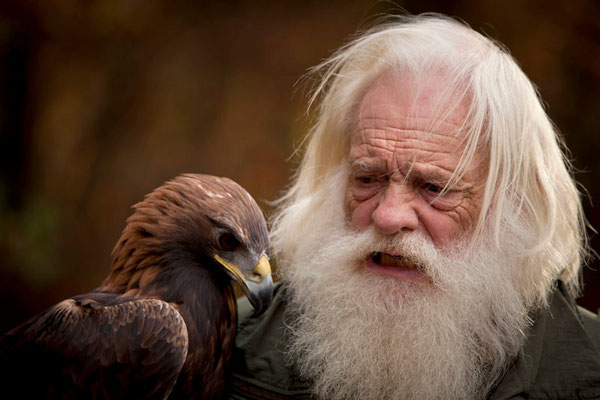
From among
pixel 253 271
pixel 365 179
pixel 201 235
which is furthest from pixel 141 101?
pixel 253 271

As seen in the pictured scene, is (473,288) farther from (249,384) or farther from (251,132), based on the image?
(251,132)

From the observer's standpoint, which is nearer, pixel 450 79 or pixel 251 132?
pixel 450 79

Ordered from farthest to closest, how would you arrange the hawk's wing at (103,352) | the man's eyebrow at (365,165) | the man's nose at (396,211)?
the man's eyebrow at (365,165), the man's nose at (396,211), the hawk's wing at (103,352)

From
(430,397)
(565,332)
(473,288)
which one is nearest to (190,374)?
(430,397)

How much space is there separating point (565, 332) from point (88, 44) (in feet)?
15.1

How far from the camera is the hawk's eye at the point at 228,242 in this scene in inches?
81.7

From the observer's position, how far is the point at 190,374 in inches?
82.0

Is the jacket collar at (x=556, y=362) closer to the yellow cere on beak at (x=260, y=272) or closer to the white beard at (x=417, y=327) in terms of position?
the white beard at (x=417, y=327)

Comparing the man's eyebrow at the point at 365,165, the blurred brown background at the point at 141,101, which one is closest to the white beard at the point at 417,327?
the man's eyebrow at the point at 365,165

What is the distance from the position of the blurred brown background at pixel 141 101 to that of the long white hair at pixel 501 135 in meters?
2.53

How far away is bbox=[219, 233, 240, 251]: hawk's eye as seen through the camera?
207cm

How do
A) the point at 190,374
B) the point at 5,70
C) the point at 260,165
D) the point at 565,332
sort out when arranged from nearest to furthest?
the point at 190,374 → the point at 565,332 → the point at 5,70 → the point at 260,165

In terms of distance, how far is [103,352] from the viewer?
1999mm

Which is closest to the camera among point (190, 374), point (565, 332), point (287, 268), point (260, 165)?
point (190, 374)
